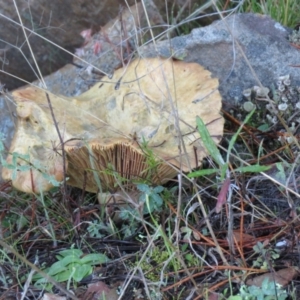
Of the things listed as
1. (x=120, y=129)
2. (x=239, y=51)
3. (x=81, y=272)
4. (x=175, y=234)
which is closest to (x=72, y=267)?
(x=81, y=272)

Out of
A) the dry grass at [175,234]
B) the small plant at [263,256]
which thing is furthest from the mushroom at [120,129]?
the small plant at [263,256]

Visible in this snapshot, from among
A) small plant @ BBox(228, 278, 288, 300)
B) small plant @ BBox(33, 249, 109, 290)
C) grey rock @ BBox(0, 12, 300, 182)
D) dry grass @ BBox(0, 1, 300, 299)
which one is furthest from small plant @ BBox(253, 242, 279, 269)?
grey rock @ BBox(0, 12, 300, 182)

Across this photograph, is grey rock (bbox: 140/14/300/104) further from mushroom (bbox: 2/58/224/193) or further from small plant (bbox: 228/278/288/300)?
small plant (bbox: 228/278/288/300)

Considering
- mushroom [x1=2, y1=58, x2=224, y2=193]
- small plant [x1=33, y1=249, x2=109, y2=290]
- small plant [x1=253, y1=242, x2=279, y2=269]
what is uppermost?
mushroom [x1=2, y1=58, x2=224, y2=193]

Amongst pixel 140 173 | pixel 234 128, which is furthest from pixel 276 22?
pixel 140 173

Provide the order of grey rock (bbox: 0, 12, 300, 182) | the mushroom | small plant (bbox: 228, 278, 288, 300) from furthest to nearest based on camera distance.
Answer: grey rock (bbox: 0, 12, 300, 182)
the mushroom
small plant (bbox: 228, 278, 288, 300)

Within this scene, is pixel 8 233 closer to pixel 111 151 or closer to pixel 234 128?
pixel 111 151
